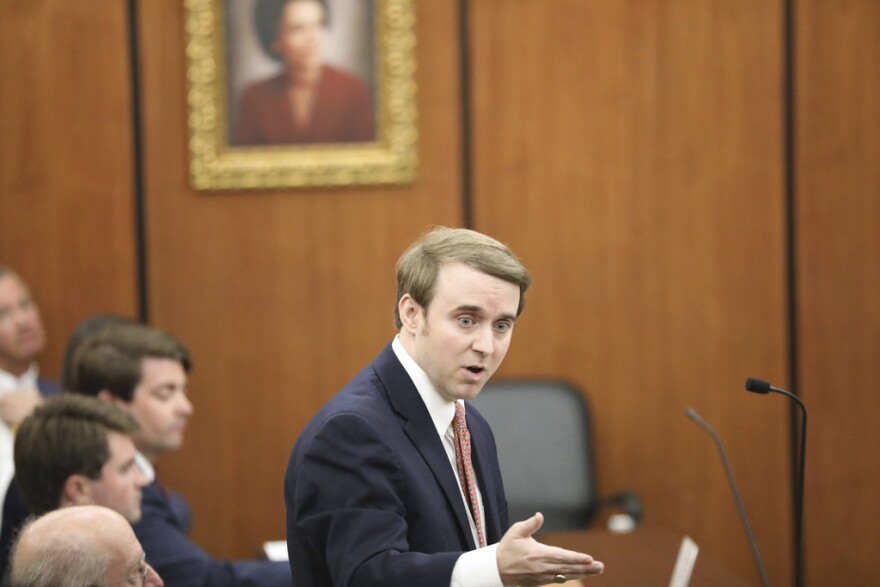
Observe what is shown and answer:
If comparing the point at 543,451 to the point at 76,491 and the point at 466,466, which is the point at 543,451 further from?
the point at 466,466

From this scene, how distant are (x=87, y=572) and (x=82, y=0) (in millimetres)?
2996

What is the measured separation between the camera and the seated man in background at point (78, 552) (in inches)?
71.7

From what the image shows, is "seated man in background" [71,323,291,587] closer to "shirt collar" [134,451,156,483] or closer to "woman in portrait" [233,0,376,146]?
"shirt collar" [134,451,156,483]

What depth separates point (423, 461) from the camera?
6.10 feet

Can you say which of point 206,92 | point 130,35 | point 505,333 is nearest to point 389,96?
point 206,92

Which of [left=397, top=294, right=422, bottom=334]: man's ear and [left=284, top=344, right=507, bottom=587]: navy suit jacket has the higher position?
[left=397, top=294, right=422, bottom=334]: man's ear

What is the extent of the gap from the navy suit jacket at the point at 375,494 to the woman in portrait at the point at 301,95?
253 cm

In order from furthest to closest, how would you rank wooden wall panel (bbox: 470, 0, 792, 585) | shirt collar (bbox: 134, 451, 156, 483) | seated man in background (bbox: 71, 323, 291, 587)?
wooden wall panel (bbox: 470, 0, 792, 585), seated man in background (bbox: 71, 323, 291, 587), shirt collar (bbox: 134, 451, 156, 483)

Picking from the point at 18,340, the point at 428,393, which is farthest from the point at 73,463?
the point at 18,340

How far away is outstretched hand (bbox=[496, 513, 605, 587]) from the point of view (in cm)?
161

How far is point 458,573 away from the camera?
1.67m

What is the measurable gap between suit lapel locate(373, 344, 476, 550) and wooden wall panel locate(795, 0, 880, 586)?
2.99 m

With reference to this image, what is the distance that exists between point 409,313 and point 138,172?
8.83ft

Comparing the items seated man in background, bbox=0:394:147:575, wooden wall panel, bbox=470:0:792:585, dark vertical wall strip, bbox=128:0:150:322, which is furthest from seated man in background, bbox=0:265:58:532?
wooden wall panel, bbox=470:0:792:585
